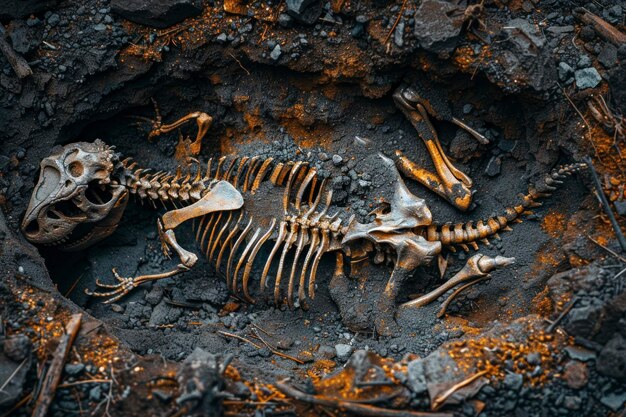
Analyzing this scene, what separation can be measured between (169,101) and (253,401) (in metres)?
2.58

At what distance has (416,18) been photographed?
5.26 metres

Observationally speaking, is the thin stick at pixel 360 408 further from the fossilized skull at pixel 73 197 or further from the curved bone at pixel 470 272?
the fossilized skull at pixel 73 197

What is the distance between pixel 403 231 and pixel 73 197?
2.33 metres

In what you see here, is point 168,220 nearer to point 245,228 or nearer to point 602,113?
point 245,228

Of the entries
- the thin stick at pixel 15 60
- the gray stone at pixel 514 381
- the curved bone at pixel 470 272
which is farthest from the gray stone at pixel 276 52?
the gray stone at pixel 514 381

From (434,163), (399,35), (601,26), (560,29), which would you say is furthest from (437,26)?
(601,26)

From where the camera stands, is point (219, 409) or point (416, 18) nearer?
point (219, 409)

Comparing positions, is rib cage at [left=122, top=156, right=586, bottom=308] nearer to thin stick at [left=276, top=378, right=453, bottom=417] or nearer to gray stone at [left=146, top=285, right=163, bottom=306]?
gray stone at [left=146, top=285, right=163, bottom=306]

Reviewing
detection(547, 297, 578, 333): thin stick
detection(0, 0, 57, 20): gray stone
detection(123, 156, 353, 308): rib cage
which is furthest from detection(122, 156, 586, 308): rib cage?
detection(0, 0, 57, 20): gray stone

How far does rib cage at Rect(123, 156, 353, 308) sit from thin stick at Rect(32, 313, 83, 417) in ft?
4.32

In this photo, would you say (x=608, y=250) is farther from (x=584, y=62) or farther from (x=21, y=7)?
(x=21, y=7)

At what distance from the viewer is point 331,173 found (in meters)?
5.78

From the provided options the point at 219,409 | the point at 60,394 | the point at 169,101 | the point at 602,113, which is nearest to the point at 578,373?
the point at 602,113

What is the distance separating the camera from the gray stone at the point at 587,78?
516 centimetres
